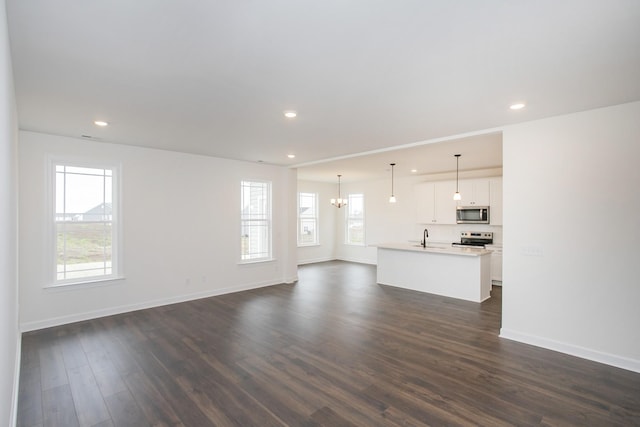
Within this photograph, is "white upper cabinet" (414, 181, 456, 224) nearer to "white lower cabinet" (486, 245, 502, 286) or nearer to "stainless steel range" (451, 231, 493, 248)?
"stainless steel range" (451, 231, 493, 248)

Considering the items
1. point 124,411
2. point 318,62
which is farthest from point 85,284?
point 318,62

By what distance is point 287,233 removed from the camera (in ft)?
23.7

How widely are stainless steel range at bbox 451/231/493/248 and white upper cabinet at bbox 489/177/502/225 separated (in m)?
0.40

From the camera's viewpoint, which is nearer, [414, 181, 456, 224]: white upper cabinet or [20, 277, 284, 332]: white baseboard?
[20, 277, 284, 332]: white baseboard

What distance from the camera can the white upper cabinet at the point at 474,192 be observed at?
7.10 meters

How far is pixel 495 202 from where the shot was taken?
6941mm

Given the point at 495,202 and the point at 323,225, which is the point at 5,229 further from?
the point at 323,225

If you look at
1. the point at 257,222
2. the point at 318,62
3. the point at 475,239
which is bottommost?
the point at 475,239

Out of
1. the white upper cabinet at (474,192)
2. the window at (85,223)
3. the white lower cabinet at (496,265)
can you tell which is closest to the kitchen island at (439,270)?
the white lower cabinet at (496,265)

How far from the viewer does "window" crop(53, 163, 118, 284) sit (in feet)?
15.0

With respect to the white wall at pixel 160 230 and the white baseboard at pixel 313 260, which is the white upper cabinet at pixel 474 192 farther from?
the white baseboard at pixel 313 260

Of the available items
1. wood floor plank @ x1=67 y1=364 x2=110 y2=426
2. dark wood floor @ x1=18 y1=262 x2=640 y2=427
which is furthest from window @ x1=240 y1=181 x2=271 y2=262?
wood floor plank @ x1=67 y1=364 x2=110 y2=426

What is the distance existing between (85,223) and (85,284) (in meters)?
0.91

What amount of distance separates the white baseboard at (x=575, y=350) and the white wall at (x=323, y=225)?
6704 millimetres
